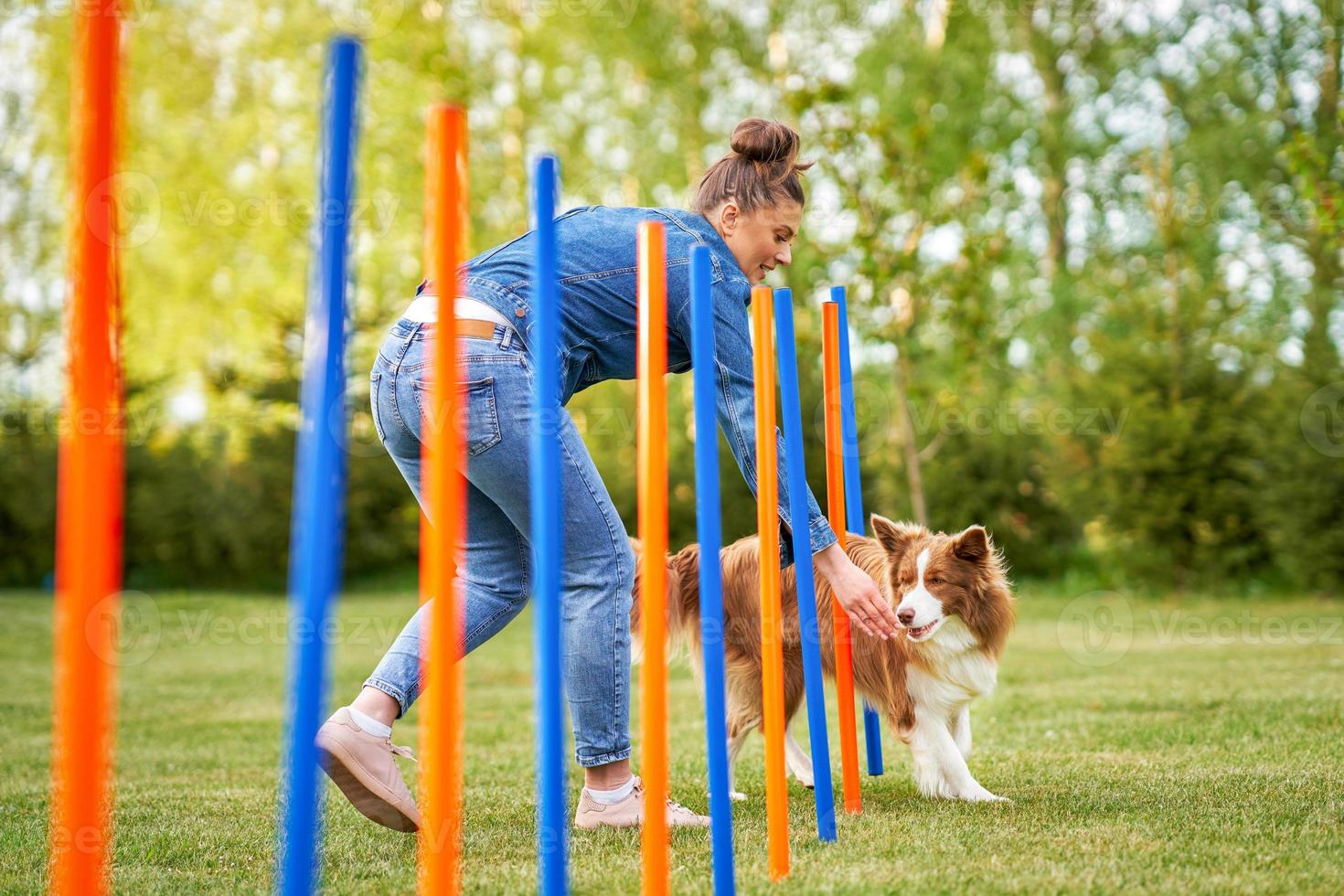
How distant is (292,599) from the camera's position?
1.66 meters

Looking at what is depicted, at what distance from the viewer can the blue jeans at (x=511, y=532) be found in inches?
110

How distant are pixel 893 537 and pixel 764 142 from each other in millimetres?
1498

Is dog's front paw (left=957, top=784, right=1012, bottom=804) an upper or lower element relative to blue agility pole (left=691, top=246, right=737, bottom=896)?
lower

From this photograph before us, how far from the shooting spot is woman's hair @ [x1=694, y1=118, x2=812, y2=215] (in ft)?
9.93

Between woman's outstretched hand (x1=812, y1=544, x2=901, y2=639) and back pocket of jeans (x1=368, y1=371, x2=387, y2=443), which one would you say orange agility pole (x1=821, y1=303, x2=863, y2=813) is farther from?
back pocket of jeans (x1=368, y1=371, x2=387, y2=443)

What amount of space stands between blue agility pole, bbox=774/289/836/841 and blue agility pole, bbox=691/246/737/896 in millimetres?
464

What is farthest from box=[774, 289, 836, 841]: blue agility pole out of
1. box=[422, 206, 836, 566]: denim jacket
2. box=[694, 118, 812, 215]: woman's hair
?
box=[694, 118, 812, 215]: woman's hair

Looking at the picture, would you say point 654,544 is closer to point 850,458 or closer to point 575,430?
point 575,430

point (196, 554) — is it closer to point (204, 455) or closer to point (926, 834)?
point (204, 455)

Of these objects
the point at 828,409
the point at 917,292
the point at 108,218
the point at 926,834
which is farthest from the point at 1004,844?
the point at 917,292

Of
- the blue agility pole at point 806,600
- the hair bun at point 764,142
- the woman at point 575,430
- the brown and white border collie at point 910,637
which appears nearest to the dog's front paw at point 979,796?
the brown and white border collie at point 910,637

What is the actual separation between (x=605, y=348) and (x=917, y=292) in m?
9.23

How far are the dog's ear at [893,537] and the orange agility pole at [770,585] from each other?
4.29 feet

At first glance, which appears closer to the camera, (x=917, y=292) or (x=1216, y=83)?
(x=917, y=292)
